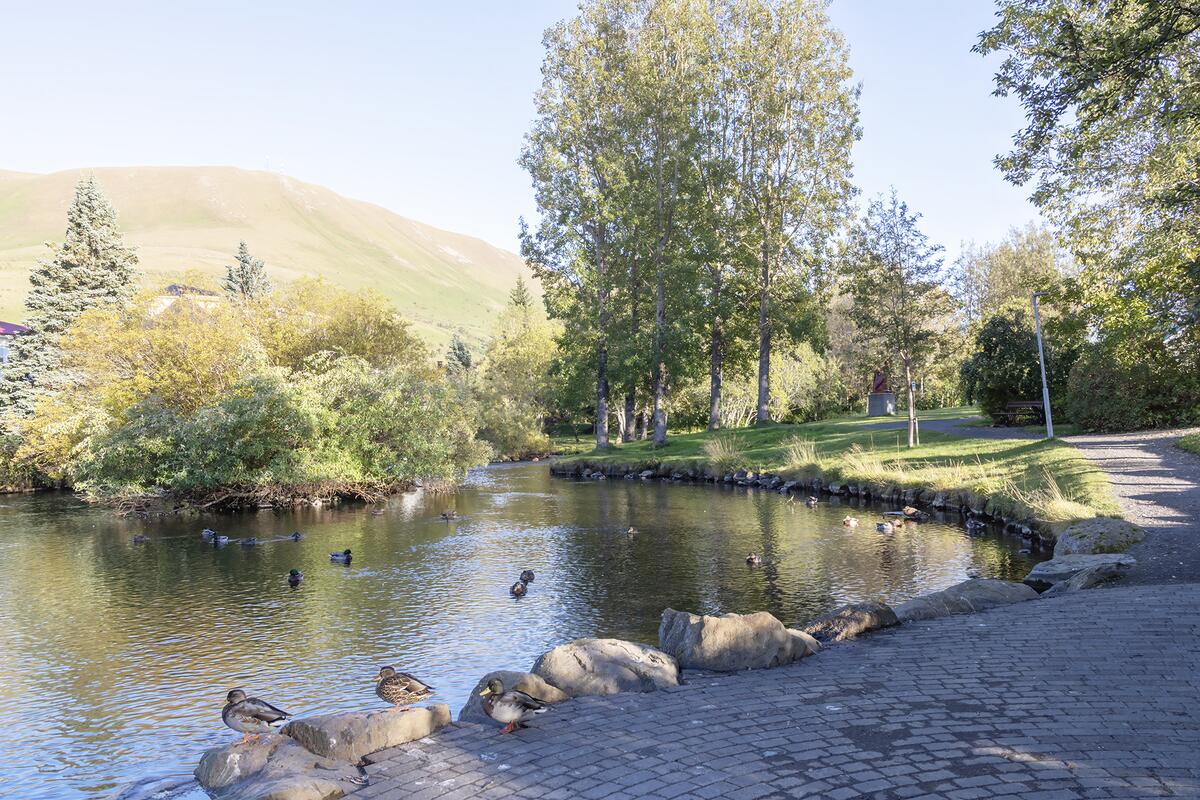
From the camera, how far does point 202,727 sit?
9359 millimetres

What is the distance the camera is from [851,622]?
1059 cm

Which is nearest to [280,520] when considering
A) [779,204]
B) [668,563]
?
[668,563]

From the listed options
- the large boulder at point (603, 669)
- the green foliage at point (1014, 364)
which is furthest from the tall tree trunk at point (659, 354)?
the large boulder at point (603, 669)

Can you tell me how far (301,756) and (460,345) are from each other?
9147cm

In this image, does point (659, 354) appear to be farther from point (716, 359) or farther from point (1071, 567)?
point (1071, 567)

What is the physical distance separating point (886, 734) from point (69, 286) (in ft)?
176

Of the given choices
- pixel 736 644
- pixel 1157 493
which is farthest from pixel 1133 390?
pixel 736 644

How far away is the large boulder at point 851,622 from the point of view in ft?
34.4

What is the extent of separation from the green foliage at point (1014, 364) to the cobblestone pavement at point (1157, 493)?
25.3ft

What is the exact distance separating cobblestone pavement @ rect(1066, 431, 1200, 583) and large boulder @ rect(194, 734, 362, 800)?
11899 millimetres

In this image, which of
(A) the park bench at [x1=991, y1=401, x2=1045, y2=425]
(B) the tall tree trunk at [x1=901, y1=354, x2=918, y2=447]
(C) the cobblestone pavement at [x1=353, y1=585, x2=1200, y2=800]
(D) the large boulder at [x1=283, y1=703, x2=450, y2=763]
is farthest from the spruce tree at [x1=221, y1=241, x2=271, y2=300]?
Answer: (C) the cobblestone pavement at [x1=353, y1=585, x2=1200, y2=800]

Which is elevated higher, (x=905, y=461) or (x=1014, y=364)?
(x=1014, y=364)

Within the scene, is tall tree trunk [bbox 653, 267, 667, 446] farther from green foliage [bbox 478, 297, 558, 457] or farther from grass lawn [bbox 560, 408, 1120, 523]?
green foliage [bbox 478, 297, 558, 457]

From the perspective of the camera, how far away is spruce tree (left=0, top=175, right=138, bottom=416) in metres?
44.1
